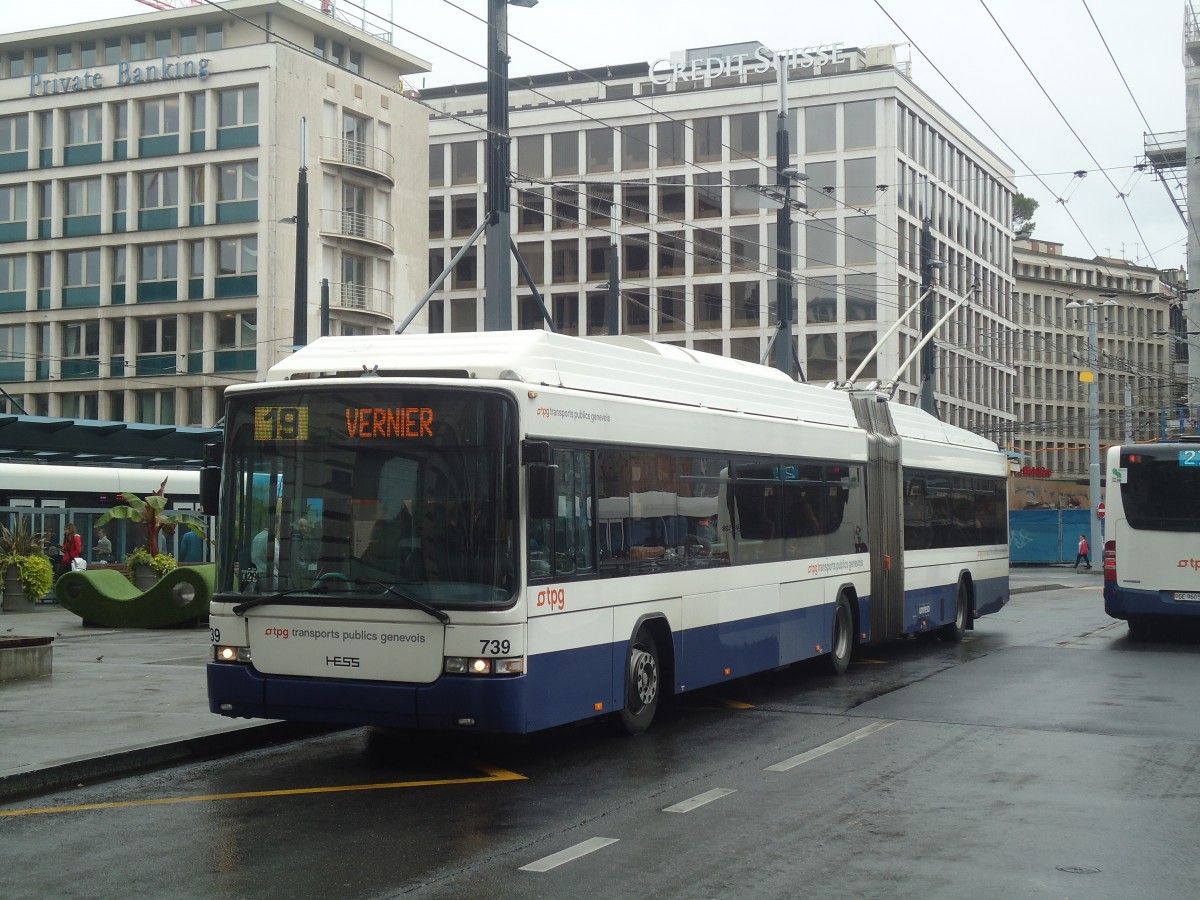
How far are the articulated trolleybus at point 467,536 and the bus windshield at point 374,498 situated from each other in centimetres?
1

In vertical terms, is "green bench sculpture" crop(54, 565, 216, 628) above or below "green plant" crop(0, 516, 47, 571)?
below

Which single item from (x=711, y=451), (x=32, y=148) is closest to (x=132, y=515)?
(x=711, y=451)

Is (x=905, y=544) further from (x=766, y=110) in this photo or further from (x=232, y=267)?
(x=766, y=110)

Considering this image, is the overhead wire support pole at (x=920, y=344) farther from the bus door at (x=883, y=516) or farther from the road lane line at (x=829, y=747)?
the road lane line at (x=829, y=747)

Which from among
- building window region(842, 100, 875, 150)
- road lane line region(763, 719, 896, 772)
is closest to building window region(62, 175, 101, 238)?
building window region(842, 100, 875, 150)

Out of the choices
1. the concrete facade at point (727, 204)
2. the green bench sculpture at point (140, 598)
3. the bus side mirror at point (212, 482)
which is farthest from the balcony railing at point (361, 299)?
the bus side mirror at point (212, 482)

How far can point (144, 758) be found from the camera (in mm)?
10508

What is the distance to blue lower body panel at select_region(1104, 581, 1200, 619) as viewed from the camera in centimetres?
2164

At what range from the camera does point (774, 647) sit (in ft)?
47.8

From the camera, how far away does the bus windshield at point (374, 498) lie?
991 centimetres

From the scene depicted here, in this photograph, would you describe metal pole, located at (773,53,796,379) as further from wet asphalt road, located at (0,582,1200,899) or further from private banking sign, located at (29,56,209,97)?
private banking sign, located at (29,56,209,97)

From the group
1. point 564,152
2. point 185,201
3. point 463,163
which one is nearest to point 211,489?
point 185,201

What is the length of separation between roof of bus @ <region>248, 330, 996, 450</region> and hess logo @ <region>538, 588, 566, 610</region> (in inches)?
55.0

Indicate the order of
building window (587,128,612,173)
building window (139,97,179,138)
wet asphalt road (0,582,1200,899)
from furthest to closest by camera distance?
building window (587,128,612,173)
building window (139,97,179,138)
wet asphalt road (0,582,1200,899)
